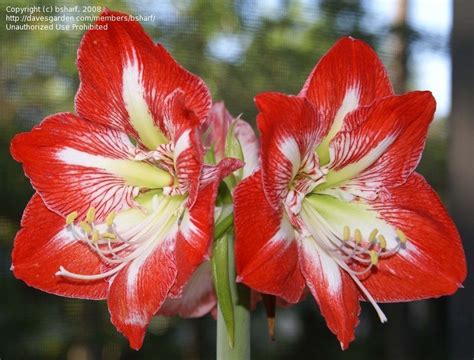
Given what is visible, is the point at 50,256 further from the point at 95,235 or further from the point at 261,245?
the point at 261,245

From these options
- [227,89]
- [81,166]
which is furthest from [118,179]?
[227,89]

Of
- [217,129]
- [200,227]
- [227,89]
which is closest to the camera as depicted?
[200,227]

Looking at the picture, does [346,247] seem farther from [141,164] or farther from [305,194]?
[141,164]

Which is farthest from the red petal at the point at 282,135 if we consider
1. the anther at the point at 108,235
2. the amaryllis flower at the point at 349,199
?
the anther at the point at 108,235

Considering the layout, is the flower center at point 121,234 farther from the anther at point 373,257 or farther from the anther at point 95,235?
the anther at point 373,257

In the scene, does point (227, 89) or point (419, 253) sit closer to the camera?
point (419, 253)

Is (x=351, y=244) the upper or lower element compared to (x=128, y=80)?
lower

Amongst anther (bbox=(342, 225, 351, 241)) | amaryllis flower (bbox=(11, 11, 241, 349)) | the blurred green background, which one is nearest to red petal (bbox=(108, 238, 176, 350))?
amaryllis flower (bbox=(11, 11, 241, 349))
